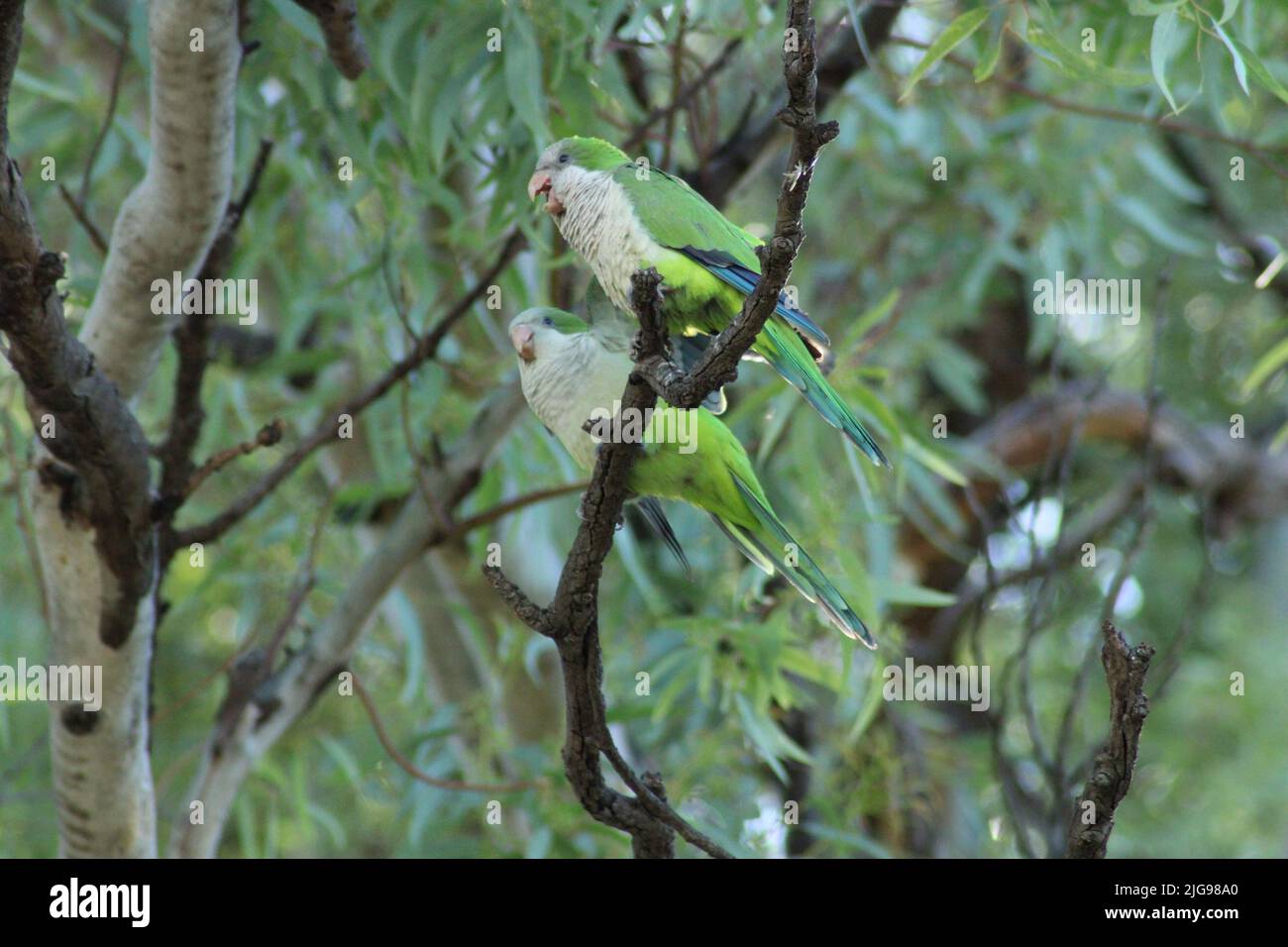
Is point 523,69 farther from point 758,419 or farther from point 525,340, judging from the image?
point 758,419

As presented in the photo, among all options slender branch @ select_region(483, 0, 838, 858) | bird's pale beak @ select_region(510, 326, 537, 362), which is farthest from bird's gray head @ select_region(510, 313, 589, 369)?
slender branch @ select_region(483, 0, 838, 858)

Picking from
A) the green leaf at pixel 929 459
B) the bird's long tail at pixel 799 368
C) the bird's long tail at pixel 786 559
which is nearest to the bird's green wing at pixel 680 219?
the bird's long tail at pixel 799 368

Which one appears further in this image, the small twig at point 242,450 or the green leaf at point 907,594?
the green leaf at point 907,594

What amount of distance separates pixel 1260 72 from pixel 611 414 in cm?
102

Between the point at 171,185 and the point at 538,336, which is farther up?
the point at 171,185

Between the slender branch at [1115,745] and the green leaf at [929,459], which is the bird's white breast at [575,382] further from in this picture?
the green leaf at [929,459]

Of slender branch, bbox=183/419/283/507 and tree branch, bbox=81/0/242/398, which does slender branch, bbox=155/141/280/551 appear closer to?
slender branch, bbox=183/419/283/507

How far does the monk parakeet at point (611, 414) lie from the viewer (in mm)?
1896

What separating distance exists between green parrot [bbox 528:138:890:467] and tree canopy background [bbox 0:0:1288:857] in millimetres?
401

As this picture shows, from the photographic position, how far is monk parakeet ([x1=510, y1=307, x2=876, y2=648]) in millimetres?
1896

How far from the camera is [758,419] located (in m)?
3.29

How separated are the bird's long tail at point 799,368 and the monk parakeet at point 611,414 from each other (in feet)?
0.60

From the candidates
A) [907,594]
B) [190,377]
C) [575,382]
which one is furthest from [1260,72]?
[190,377]

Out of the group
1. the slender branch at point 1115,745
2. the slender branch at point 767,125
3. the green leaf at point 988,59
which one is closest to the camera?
the slender branch at point 1115,745
